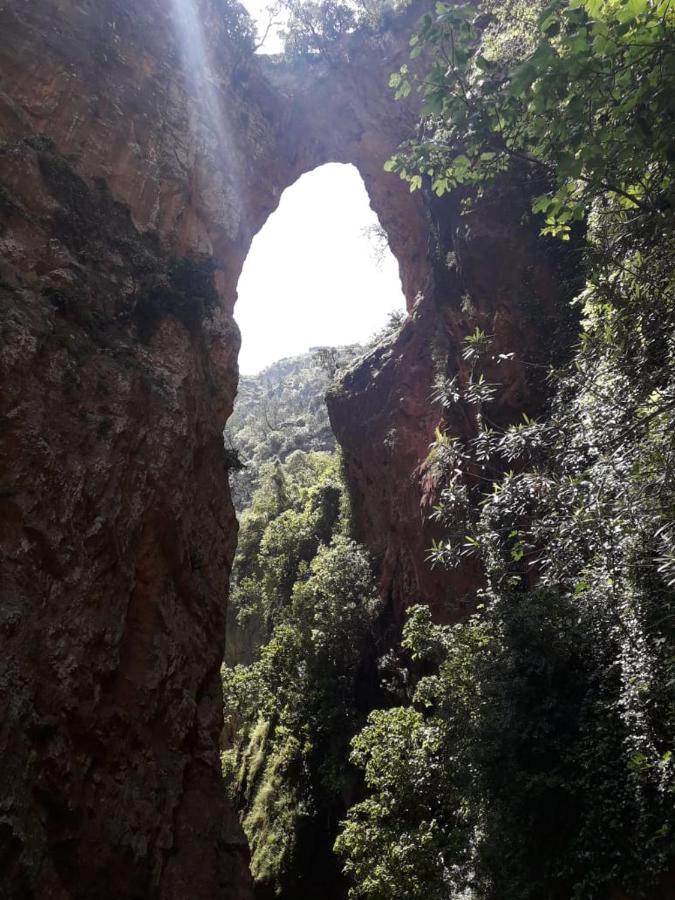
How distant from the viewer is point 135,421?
8.94 meters

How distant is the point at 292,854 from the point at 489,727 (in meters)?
10.7

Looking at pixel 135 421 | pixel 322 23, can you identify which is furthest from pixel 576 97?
pixel 322 23

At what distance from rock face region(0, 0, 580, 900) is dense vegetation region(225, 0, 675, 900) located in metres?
3.06

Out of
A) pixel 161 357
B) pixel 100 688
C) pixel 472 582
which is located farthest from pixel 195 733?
pixel 472 582

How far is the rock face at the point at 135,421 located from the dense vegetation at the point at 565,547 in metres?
3.06

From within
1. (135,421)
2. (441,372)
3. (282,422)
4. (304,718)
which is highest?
(282,422)

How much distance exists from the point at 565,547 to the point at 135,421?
6677mm

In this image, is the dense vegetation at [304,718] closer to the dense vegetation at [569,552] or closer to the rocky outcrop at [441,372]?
the rocky outcrop at [441,372]

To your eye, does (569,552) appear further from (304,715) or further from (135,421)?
(304,715)

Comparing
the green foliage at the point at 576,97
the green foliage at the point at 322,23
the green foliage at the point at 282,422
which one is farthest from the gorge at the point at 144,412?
the green foliage at the point at 282,422

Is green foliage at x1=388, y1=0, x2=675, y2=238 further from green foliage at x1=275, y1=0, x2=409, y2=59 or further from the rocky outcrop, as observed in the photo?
green foliage at x1=275, y1=0, x2=409, y2=59

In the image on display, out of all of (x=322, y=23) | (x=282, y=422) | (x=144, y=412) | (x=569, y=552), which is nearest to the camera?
(x=569, y=552)

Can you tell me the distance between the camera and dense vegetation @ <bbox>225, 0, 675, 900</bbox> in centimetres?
404

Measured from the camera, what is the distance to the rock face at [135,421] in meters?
6.24
